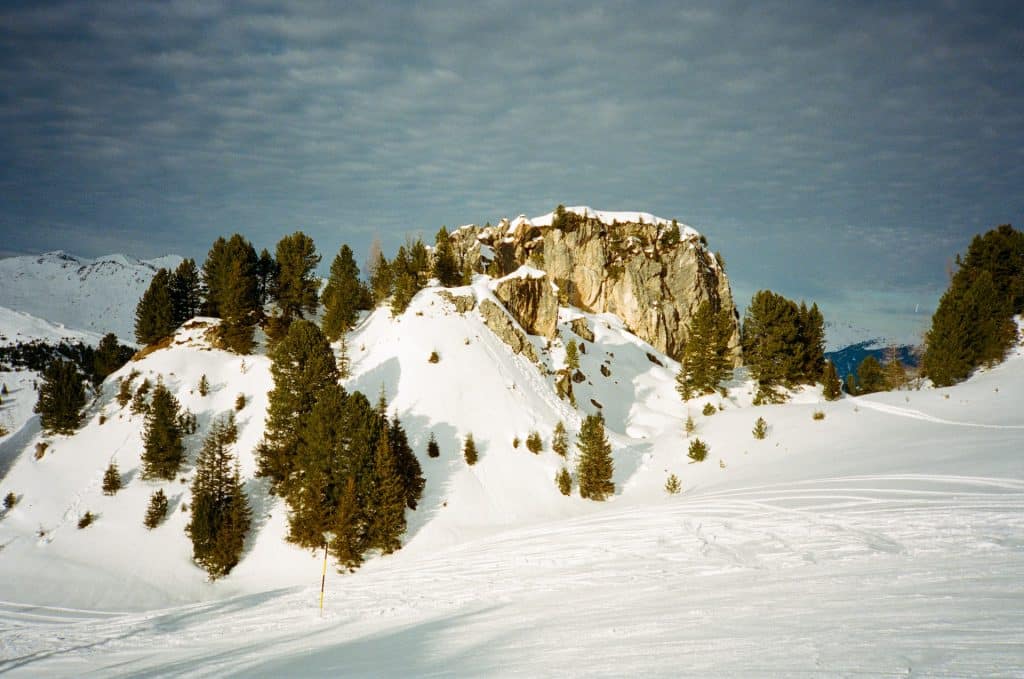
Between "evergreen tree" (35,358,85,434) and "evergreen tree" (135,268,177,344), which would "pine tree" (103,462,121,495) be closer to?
"evergreen tree" (35,358,85,434)

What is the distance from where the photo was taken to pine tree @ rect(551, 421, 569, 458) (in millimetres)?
40969

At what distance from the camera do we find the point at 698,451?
35875 millimetres

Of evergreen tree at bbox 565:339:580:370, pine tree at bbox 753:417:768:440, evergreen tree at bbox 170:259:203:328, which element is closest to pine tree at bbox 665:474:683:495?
pine tree at bbox 753:417:768:440

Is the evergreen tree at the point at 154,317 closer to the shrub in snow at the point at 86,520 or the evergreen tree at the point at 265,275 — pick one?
the evergreen tree at the point at 265,275

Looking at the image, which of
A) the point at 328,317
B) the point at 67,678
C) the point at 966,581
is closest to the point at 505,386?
the point at 328,317

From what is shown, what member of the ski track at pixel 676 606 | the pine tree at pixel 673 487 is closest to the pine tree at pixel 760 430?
the pine tree at pixel 673 487

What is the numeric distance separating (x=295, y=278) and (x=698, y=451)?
48449 millimetres

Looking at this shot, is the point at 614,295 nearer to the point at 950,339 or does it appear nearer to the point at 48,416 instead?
the point at 950,339

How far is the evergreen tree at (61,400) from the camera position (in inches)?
1658

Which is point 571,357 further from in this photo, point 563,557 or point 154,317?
point 154,317

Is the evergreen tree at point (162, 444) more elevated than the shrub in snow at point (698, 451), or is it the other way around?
the evergreen tree at point (162, 444)

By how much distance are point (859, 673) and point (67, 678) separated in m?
14.5

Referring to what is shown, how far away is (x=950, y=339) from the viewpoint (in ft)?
155

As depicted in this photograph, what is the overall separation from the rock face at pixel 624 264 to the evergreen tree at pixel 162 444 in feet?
173
